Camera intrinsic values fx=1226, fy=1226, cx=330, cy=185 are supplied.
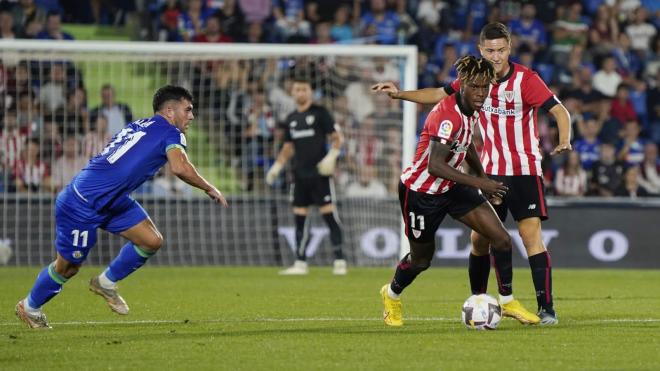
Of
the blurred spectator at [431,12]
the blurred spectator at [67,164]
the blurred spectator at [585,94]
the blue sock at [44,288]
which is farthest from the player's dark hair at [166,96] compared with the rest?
the blurred spectator at [431,12]

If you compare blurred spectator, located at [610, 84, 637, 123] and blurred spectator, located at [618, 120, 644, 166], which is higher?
blurred spectator, located at [610, 84, 637, 123]

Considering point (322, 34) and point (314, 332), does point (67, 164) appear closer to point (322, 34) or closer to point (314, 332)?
point (322, 34)

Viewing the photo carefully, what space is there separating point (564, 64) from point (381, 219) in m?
6.28

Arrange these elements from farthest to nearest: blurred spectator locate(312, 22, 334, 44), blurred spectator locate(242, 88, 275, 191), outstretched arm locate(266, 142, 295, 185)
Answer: blurred spectator locate(312, 22, 334, 44) → blurred spectator locate(242, 88, 275, 191) → outstretched arm locate(266, 142, 295, 185)

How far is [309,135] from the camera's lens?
14.8m

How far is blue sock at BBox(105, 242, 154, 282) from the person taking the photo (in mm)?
8602

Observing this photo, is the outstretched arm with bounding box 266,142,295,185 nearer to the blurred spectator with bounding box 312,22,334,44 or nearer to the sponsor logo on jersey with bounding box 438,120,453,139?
the blurred spectator with bounding box 312,22,334,44

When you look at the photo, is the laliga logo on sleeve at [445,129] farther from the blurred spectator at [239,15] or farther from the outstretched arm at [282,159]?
the blurred spectator at [239,15]

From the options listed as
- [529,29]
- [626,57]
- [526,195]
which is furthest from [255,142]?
[526,195]

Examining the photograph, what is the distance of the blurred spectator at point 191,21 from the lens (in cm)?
1978

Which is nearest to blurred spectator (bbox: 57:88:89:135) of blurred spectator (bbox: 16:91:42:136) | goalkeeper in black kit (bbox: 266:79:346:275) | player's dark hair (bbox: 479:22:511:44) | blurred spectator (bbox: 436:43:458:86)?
blurred spectator (bbox: 16:91:42:136)

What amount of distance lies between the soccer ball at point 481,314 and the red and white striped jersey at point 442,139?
0.77 metres

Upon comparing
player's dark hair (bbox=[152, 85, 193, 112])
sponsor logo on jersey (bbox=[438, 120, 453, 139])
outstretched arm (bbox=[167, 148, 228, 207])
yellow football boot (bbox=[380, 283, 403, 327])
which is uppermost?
player's dark hair (bbox=[152, 85, 193, 112])

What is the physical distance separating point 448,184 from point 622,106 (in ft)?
42.0
